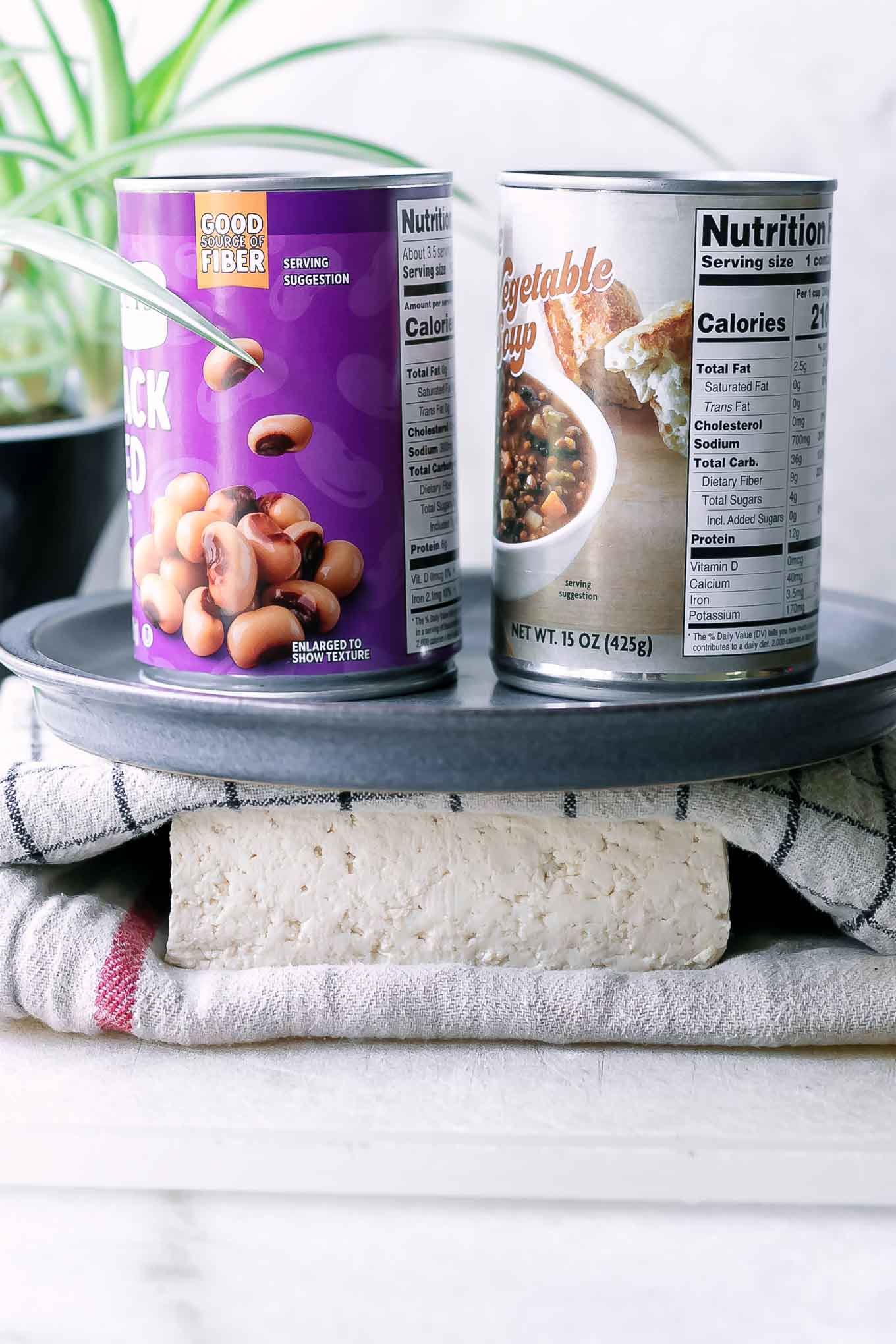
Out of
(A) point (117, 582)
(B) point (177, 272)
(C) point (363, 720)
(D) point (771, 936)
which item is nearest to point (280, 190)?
(B) point (177, 272)

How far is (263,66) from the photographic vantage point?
688mm

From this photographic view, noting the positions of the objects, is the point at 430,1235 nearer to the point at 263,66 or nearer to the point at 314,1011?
the point at 314,1011

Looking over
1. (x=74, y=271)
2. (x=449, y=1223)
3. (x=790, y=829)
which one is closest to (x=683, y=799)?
(x=790, y=829)

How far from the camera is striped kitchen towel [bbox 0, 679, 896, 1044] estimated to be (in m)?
0.44

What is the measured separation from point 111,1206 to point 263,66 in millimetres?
517

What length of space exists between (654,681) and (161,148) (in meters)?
0.36

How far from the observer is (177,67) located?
27.9 inches

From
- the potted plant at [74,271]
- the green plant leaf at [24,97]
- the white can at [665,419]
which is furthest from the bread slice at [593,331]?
the green plant leaf at [24,97]

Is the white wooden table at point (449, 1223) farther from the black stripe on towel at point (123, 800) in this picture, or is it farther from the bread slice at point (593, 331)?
the bread slice at point (593, 331)

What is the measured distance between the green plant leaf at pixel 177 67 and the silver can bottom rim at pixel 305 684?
0.36 m

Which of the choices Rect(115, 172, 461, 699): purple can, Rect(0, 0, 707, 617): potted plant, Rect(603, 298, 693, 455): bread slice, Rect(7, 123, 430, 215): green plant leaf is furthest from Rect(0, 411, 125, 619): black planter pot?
Rect(603, 298, 693, 455): bread slice

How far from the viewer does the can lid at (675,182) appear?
42cm

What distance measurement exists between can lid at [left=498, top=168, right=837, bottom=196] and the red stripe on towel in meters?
0.26

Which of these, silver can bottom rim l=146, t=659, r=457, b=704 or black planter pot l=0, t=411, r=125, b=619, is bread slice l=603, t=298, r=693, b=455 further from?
black planter pot l=0, t=411, r=125, b=619
